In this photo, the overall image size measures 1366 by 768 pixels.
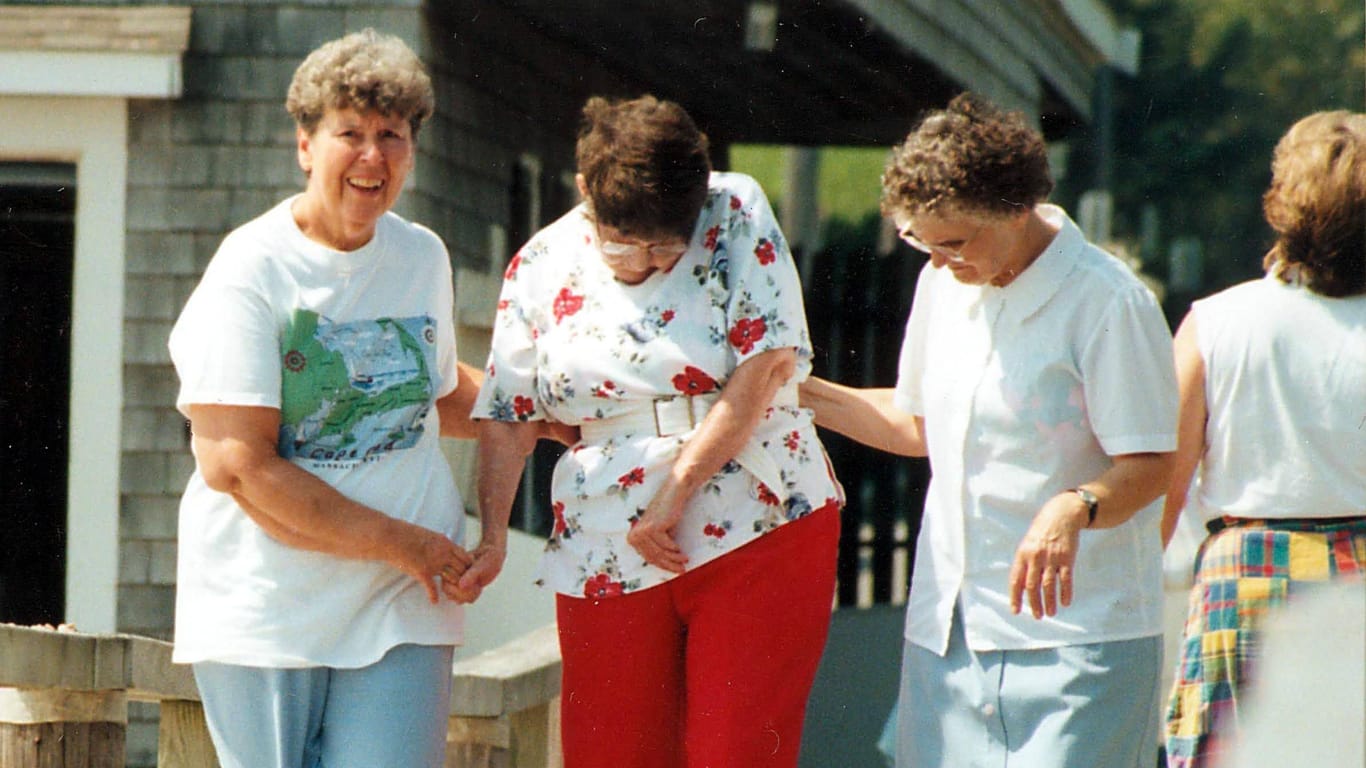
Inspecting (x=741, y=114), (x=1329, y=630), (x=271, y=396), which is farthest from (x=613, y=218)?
(x=741, y=114)

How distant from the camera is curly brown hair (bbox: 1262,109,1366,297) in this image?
2.80m

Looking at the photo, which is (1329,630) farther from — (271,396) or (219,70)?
(219,70)

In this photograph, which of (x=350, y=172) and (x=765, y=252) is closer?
(x=350, y=172)

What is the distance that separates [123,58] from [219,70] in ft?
1.05

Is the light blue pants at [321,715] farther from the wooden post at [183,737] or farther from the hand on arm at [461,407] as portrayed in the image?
the hand on arm at [461,407]

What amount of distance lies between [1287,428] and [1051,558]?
585 millimetres

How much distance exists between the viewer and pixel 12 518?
21.1 feet

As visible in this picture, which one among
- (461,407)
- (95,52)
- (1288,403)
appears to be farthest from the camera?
(95,52)

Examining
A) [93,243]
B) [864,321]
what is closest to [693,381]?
[93,243]

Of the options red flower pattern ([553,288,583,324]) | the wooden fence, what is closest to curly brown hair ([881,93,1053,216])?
red flower pattern ([553,288,583,324])

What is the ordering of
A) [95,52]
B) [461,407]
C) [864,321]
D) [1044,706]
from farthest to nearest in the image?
[864,321]
[95,52]
[461,407]
[1044,706]

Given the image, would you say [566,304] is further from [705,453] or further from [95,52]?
[95,52]

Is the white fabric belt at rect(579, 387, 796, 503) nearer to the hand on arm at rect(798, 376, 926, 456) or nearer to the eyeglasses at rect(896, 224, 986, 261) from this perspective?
the hand on arm at rect(798, 376, 926, 456)

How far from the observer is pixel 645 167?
2713 millimetres
